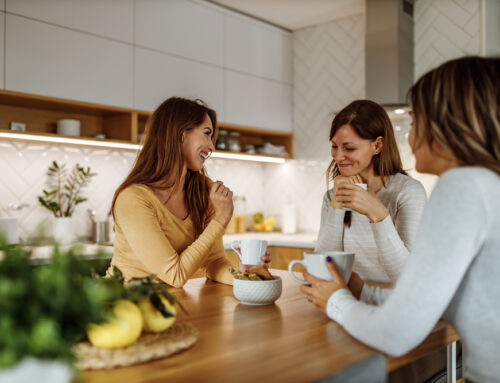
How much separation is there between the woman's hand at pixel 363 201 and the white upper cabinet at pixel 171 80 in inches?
79.9

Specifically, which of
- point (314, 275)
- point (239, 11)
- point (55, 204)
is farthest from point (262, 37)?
point (314, 275)

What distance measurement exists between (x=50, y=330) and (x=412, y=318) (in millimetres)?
626

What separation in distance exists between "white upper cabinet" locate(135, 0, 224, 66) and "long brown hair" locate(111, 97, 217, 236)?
62.6 inches

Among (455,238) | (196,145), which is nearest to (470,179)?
(455,238)

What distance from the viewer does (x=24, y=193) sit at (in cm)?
303

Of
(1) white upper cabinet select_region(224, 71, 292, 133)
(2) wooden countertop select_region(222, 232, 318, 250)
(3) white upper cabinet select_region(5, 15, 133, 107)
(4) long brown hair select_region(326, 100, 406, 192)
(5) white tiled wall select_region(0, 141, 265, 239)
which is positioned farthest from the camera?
(1) white upper cabinet select_region(224, 71, 292, 133)

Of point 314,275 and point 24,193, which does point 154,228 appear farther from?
point 24,193

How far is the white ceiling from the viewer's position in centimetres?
368

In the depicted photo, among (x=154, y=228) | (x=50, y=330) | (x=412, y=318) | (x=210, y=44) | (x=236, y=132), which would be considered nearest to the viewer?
(x=50, y=330)

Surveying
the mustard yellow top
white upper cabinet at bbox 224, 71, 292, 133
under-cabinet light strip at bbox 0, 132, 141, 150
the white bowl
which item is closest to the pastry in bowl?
the white bowl

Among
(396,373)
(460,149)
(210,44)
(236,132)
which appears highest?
(210,44)

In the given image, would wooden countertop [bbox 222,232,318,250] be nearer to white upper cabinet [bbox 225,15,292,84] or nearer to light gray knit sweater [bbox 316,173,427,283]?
light gray knit sweater [bbox 316,173,427,283]

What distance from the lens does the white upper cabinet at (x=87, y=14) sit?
2742mm

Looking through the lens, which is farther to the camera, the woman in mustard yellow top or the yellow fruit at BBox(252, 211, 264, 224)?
the yellow fruit at BBox(252, 211, 264, 224)
